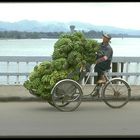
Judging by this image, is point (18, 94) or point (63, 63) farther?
point (18, 94)

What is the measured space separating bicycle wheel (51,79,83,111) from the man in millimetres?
853

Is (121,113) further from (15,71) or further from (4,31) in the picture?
(15,71)

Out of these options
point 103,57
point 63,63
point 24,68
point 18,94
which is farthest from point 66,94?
point 24,68

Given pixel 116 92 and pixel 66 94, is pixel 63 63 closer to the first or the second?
pixel 66 94

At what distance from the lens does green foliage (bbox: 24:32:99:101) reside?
38.7 ft

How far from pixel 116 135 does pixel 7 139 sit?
1.83 m

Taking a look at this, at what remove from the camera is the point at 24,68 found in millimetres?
16625

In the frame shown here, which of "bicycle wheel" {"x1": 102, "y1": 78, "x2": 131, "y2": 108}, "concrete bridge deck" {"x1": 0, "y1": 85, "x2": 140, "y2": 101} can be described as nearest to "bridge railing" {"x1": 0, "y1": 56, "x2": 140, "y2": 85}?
"concrete bridge deck" {"x1": 0, "y1": 85, "x2": 140, "y2": 101}

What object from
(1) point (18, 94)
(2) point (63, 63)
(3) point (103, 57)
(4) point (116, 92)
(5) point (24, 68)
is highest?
(3) point (103, 57)

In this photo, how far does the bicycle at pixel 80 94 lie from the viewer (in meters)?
11.7

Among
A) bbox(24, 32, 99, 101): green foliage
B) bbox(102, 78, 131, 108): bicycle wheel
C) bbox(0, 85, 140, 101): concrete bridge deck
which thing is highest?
bbox(24, 32, 99, 101): green foliage

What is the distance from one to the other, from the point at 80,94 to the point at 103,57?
111 cm

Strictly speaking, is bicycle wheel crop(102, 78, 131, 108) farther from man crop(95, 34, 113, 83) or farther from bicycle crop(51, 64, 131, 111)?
man crop(95, 34, 113, 83)

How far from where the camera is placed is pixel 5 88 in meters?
15.2
